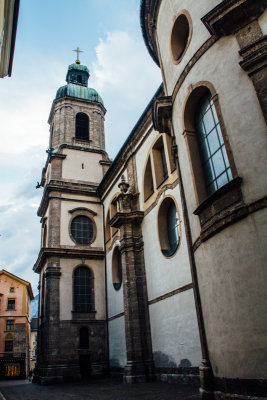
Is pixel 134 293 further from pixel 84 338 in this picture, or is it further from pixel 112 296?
pixel 84 338

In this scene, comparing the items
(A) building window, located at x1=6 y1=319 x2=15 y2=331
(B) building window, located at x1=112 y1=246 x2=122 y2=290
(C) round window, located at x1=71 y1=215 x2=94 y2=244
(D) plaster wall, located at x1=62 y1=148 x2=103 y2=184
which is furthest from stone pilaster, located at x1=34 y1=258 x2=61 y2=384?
(A) building window, located at x1=6 y1=319 x2=15 y2=331

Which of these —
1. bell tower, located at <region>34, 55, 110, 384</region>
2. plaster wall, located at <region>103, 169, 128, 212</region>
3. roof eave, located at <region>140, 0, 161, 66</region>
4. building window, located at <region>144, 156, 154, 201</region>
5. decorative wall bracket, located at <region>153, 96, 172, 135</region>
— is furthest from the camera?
plaster wall, located at <region>103, 169, 128, 212</region>

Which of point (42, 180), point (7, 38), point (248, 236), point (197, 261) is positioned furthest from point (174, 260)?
point (42, 180)

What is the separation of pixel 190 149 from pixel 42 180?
22370 mm

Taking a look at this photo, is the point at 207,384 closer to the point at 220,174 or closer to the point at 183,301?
the point at 220,174

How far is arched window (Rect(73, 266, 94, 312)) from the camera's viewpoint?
21.7 metres

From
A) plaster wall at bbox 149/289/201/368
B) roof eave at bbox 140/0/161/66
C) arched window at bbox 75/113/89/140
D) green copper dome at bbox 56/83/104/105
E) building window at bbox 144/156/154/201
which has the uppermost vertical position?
green copper dome at bbox 56/83/104/105

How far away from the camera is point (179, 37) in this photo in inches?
419

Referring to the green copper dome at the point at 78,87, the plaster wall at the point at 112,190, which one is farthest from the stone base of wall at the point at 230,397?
the green copper dome at the point at 78,87

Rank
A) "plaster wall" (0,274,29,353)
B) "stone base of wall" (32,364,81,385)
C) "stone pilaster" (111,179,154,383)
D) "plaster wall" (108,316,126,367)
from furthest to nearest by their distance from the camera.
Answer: "plaster wall" (0,274,29,353) → "stone base of wall" (32,364,81,385) → "plaster wall" (108,316,126,367) → "stone pilaster" (111,179,154,383)

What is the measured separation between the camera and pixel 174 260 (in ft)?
45.0

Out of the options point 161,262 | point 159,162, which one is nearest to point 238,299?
point 161,262

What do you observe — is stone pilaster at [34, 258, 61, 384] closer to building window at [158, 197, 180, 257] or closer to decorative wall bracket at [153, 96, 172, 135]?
building window at [158, 197, 180, 257]

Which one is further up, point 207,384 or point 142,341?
point 142,341
